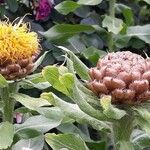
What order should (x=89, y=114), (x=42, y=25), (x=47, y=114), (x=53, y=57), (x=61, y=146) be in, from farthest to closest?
(x=42, y=25), (x=53, y=57), (x=47, y=114), (x=61, y=146), (x=89, y=114)

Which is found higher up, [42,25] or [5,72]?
[5,72]

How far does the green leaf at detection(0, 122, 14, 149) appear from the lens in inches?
75.0

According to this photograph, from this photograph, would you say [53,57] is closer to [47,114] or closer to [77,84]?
[47,114]

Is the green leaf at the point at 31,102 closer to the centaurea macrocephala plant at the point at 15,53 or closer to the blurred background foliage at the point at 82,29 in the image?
the centaurea macrocephala plant at the point at 15,53

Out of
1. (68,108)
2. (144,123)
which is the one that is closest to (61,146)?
(68,108)

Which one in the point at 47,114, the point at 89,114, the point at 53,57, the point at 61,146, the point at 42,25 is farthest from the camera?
the point at 42,25

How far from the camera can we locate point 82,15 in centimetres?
332

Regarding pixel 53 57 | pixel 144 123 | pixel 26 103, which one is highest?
pixel 144 123

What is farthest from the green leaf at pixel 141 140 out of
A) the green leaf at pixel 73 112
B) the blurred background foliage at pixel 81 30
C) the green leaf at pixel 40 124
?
the blurred background foliage at pixel 81 30

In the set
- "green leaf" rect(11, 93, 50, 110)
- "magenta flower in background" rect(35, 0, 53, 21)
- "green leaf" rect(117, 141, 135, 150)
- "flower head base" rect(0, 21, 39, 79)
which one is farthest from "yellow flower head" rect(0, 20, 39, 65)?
"magenta flower in background" rect(35, 0, 53, 21)

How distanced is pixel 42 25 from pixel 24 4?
Answer: 0.16 m

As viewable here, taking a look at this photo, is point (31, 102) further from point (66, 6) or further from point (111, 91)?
point (66, 6)

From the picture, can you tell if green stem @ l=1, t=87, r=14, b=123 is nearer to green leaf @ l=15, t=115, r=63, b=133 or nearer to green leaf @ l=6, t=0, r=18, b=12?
green leaf @ l=15, t=115, r=63, b=133

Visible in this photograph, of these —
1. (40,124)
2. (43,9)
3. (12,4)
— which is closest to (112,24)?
(43,9)
